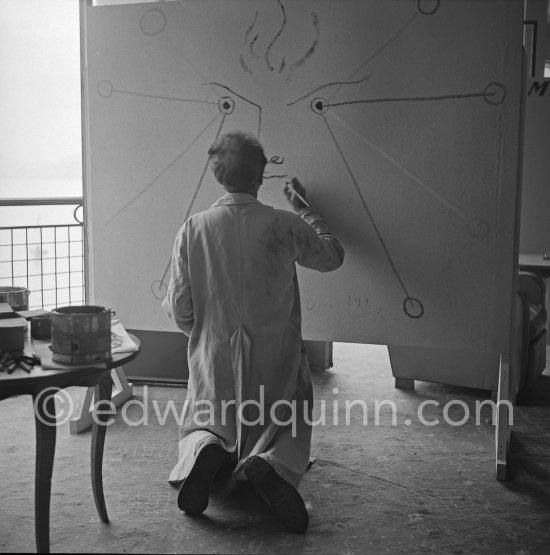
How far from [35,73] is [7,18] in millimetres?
417

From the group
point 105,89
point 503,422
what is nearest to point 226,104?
point 105,89

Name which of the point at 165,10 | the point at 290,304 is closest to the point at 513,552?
the point at 290,304

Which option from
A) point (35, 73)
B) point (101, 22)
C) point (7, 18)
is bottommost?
point (101, 22)

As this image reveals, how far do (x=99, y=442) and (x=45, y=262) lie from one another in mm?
3814

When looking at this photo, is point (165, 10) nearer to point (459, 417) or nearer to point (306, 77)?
point (306, 77)

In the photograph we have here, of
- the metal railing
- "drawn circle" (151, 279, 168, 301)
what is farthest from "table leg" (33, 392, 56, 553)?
the metal railing

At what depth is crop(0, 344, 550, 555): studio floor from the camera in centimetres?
208

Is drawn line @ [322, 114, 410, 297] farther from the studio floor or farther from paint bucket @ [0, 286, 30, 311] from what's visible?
paint bucket @ [0, 286, 30, 311]

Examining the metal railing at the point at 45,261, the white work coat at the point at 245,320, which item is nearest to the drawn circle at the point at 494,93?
the white work coat at the point at 245,320

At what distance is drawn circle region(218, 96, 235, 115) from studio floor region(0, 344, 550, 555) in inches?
54.7

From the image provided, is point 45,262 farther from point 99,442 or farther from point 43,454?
point 43,454

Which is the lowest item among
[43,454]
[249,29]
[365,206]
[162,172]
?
[43,454]

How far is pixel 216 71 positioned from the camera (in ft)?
8.73

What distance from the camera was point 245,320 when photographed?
2.31 m
